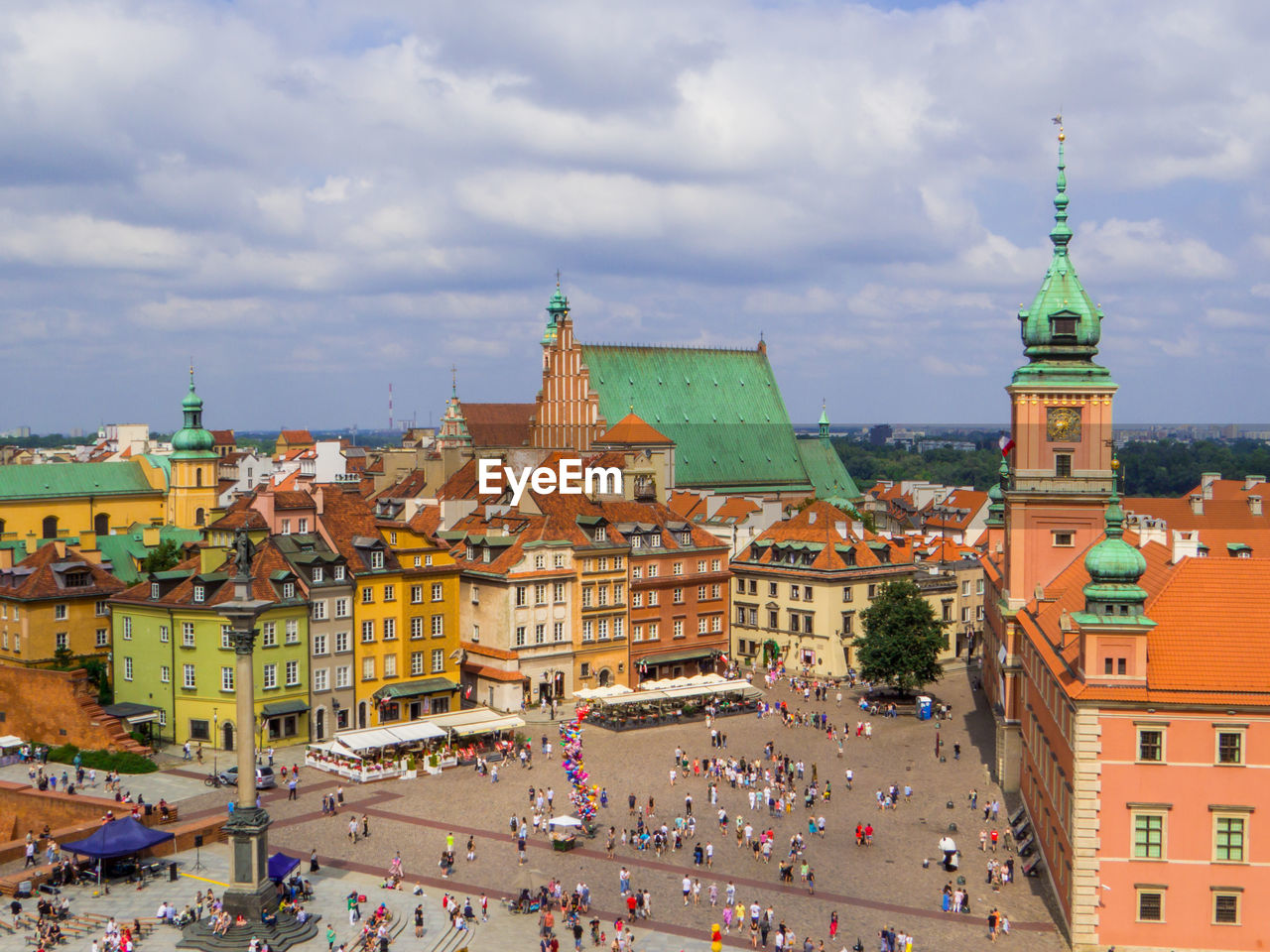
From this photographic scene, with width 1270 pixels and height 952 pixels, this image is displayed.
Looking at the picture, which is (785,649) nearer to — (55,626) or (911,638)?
(911,638)

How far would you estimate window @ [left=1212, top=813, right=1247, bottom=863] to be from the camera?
43062mm

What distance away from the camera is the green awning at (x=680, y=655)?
9131 centimetres

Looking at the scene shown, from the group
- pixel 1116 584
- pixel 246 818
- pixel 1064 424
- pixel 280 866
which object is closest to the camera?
pixel 1116 584

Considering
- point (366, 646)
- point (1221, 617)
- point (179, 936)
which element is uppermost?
point (1221, 617)

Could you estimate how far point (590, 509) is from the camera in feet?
303

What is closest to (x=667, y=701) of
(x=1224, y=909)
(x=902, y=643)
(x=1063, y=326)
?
(x=902, y=643)

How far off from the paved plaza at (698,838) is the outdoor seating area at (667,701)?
6.61 feet

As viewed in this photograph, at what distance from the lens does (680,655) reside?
9300 centimetres

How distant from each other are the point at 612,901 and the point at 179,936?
1490 centimetres

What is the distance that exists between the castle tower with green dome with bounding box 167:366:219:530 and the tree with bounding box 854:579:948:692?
206 ft

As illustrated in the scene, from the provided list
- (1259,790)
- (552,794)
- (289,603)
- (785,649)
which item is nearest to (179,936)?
(552,794)

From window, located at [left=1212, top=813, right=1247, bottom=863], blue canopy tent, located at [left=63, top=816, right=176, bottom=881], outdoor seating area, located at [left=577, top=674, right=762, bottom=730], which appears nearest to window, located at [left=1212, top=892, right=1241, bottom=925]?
window, located at [left=1212, top=813, right=1247, bottom=863]

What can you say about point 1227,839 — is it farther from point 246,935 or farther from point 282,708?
point 282,708

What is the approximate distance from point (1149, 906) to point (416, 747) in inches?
1581
